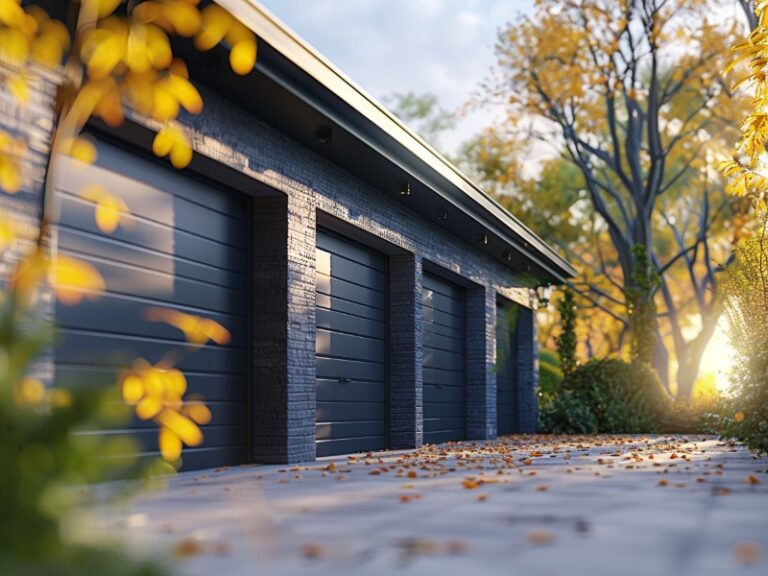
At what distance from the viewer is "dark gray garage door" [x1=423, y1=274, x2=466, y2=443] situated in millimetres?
14516

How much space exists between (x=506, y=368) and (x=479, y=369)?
298 cm

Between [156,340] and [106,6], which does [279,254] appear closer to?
[156,340]

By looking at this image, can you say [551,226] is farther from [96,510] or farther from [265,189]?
[96,510]

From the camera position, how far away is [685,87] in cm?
2495

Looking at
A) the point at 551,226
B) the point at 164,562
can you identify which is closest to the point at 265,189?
the point at 164,562

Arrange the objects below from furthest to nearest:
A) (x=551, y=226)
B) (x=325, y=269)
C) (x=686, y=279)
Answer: (x=686, y=279) → (x=551, y=226) → (x=325, y=269)

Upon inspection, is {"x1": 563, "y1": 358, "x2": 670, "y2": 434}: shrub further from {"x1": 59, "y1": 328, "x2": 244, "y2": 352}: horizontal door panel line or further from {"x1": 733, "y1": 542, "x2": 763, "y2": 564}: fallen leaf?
{"x1": 733, "y1": 542, "x2": 763, "y2": 564}: fallen leaf

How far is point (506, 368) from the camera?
19234 millimetres

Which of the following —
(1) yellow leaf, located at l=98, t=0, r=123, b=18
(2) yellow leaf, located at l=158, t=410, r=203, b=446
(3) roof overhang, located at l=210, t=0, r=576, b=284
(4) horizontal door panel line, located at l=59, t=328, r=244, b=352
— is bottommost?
(2) yellow leaf, located at l=158, t=410, r=203, b=446

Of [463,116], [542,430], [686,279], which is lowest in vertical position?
[542,430]

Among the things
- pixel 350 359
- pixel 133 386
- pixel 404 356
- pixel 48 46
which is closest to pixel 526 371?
pixel 404 356

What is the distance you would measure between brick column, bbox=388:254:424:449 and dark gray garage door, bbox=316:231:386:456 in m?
0.13

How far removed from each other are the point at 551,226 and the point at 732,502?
82.2ft

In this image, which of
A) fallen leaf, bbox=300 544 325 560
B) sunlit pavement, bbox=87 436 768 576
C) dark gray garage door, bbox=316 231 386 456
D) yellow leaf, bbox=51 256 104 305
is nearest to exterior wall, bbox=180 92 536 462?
dark gray garage door, bbox=316 231 386 456
